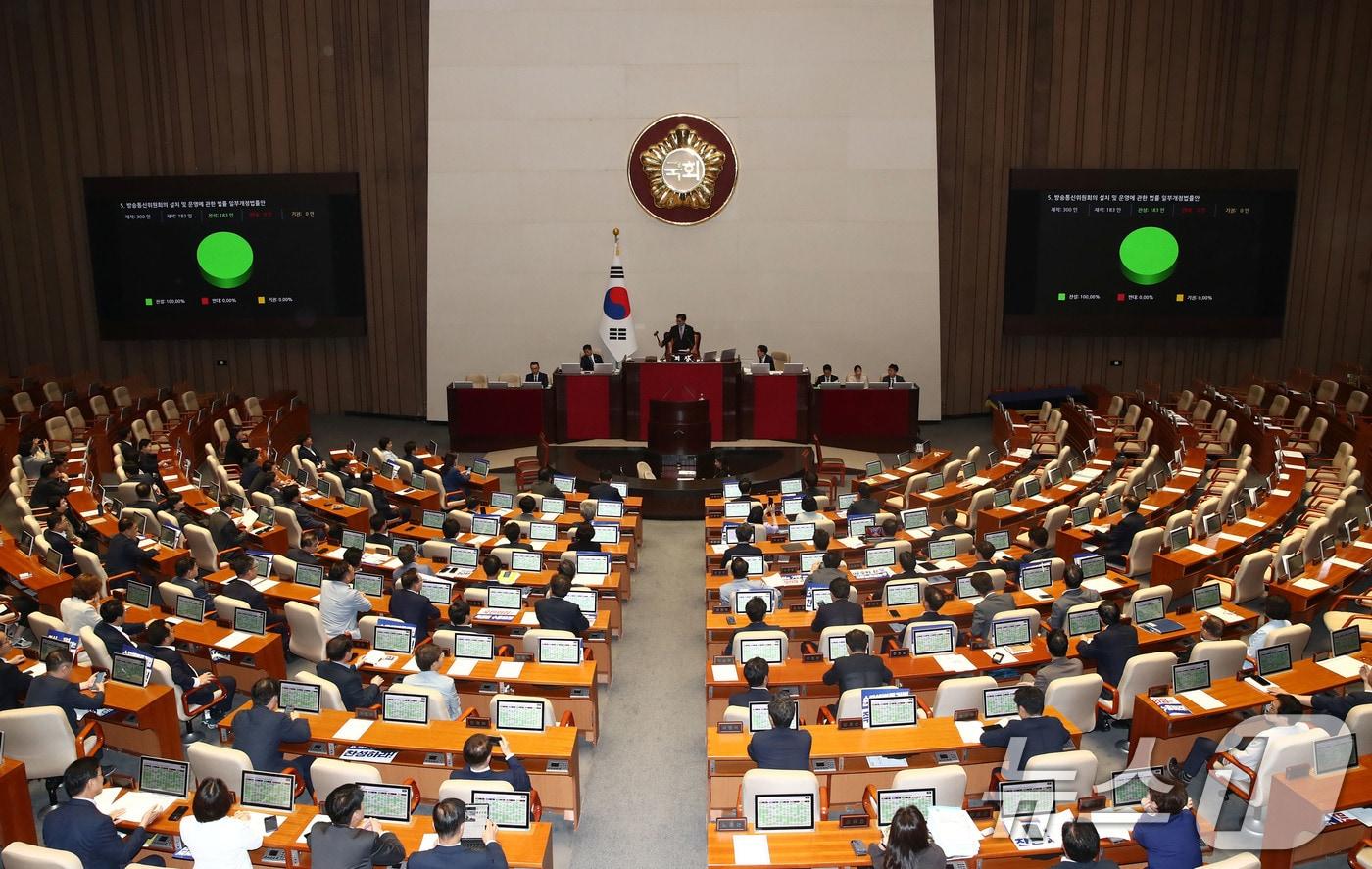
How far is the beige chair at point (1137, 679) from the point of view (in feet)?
25.7

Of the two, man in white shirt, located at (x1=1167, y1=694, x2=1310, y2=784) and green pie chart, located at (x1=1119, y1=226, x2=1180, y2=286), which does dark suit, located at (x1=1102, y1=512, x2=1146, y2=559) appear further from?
green pie chart, located at (x1=1119, y1=226, x2=1180, y2=286)

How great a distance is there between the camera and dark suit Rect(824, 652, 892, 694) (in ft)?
25.3

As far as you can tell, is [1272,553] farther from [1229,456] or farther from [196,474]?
[196,474]

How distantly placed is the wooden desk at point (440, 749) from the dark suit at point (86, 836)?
1.41m

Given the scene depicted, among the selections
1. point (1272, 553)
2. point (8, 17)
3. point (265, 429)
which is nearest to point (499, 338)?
point (265, 429)

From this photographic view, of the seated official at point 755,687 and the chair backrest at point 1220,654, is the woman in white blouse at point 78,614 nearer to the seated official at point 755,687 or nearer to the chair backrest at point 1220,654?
the seated official at point 755,687

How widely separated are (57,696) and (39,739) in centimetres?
33

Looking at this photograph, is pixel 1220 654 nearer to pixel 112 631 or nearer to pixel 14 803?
pixel 14 803

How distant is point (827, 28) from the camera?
19.7 meters

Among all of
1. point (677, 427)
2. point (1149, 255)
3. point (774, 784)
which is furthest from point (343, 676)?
point (1149, 255)

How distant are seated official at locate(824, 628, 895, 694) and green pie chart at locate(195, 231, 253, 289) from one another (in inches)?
666

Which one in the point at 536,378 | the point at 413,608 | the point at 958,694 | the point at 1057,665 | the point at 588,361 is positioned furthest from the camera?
the point at 536,378

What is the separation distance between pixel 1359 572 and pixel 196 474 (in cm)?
1464

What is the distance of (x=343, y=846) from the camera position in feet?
17.7
